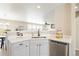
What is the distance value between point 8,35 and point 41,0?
51cm

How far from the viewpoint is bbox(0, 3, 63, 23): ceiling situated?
110cm

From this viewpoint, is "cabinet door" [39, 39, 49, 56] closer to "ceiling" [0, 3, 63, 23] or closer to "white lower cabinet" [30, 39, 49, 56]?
"white lower cabinet" [30, 39, 49, 56]

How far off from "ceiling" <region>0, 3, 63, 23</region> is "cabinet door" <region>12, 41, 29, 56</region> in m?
0.27

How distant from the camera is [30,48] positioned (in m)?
1.21

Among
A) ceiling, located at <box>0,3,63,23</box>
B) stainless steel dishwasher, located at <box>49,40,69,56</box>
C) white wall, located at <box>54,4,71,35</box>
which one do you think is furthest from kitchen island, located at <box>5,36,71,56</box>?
ceiling, located at <box>0,3,63,23</box>

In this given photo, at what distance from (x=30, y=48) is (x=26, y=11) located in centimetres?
41

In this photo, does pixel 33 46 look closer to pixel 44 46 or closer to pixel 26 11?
pixel 44 46

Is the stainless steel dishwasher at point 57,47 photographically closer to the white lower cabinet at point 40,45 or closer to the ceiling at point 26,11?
the white lower cabinet at point 40,45

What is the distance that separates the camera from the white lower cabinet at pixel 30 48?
3.61 ft

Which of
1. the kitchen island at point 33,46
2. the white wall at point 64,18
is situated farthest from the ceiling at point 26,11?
the kitchen island at point 33,46

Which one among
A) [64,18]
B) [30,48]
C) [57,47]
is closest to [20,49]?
[30,48]

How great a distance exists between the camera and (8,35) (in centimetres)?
116

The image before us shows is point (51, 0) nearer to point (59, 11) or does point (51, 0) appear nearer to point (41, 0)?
point (41, 0)

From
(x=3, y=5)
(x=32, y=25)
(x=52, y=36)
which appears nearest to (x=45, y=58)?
(x=52, y=36)
